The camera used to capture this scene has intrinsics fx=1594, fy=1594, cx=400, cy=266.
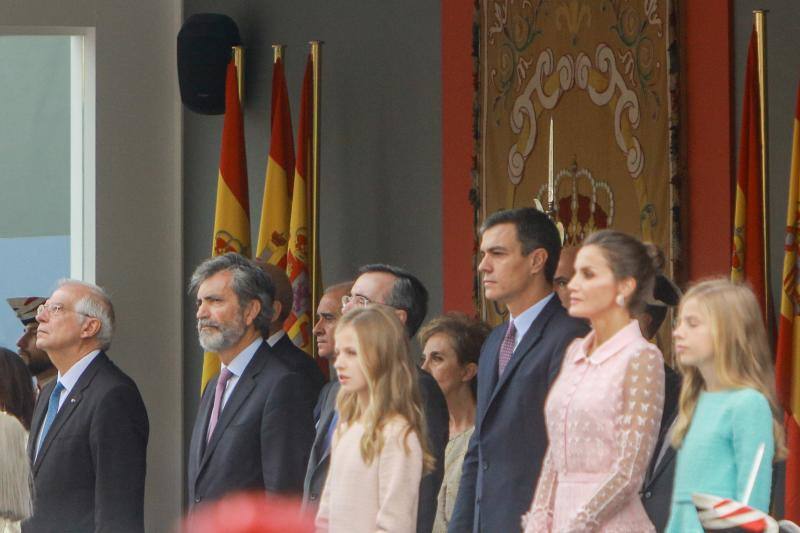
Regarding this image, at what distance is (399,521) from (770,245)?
1565 mm

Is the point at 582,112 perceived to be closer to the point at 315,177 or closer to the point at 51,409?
the point at 315,177

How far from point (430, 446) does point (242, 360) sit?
38.0 inches

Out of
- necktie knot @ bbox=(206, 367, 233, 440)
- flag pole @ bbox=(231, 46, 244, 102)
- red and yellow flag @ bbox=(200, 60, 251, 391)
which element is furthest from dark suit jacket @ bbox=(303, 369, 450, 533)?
flag pole @ bbox=(231, 46, 244, 102)

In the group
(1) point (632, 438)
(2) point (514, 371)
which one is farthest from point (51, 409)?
(1) point (632, 438)

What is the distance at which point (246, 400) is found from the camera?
4.68m

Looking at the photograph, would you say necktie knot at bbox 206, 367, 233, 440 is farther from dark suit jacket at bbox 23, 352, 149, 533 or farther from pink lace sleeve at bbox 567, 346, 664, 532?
pink lace sleeve at bbox 567, 346, 664, 532

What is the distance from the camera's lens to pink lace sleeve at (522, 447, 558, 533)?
3.55 meters

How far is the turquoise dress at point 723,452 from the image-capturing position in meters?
3.10

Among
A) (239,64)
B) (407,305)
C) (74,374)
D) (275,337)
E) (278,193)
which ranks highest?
(239,64)

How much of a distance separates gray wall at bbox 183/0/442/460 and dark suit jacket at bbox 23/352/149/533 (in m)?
2.04

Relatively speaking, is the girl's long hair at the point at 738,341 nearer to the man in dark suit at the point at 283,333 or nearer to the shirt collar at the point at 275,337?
the man in dark suit at the point at 283,333

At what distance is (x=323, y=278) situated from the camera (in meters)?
7.47

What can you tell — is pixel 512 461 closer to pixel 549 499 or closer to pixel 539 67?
pixel 549 499

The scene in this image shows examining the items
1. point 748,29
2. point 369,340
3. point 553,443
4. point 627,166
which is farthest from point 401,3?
point 553,443
